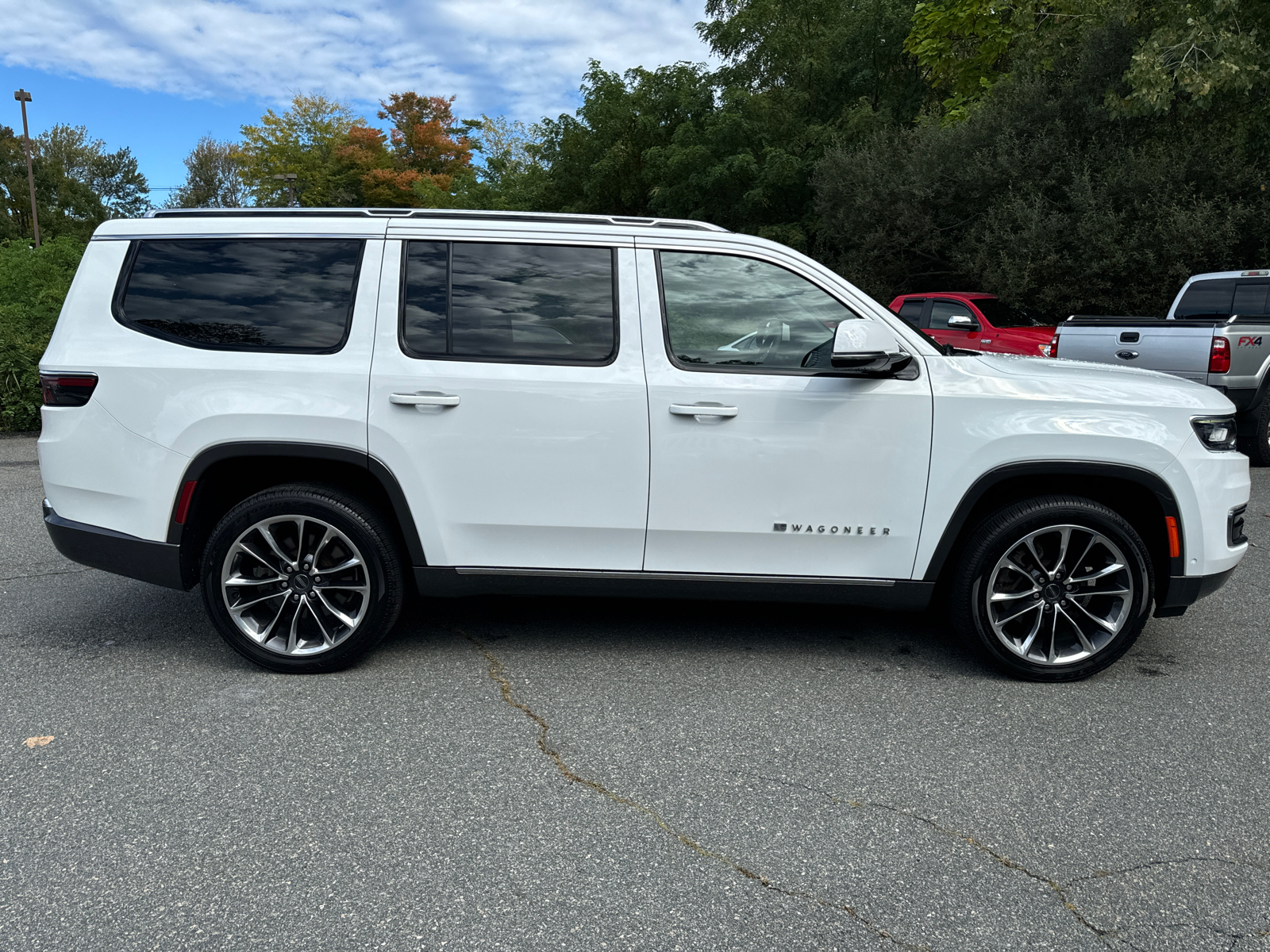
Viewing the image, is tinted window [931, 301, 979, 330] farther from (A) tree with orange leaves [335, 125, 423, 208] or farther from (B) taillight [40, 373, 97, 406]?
(A) tree with orange leaves [335, 125, 423, 208]

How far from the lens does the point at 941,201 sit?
2150 cm

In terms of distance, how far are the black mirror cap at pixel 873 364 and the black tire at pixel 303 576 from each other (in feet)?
6.62

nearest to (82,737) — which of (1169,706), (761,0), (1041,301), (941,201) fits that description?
(1169,706)

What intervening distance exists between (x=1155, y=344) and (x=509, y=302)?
7898mm

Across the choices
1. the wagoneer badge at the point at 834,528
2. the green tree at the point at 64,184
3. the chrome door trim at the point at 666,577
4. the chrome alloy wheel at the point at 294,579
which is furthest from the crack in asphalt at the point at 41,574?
the green tree at the point at 64,184

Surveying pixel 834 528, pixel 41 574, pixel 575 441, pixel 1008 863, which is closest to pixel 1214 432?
pixel 834 528

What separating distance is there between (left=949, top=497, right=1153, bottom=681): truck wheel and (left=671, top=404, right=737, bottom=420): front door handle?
46.4 inches

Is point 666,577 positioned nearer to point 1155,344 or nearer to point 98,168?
point 1155,344

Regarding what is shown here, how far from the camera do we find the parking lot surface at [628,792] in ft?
8.51

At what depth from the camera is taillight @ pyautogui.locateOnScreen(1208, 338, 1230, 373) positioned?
9.37 m

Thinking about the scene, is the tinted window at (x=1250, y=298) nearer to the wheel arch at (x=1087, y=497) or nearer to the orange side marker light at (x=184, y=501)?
the wheel arch at (x=1087, y=497)

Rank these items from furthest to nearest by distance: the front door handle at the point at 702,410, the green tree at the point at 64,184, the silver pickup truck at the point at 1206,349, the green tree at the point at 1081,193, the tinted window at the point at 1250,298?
1. the green tree at the point at 64,184
2. the green tree at the point at 1081,193
3. the tinted window at the point at 1250,298
4. the silver pickup truck at the point at 1206,349
5. the front door handle at the point at 702,410

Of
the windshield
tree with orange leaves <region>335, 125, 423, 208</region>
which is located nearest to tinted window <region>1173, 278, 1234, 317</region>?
the windshield

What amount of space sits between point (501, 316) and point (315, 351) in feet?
2.59
